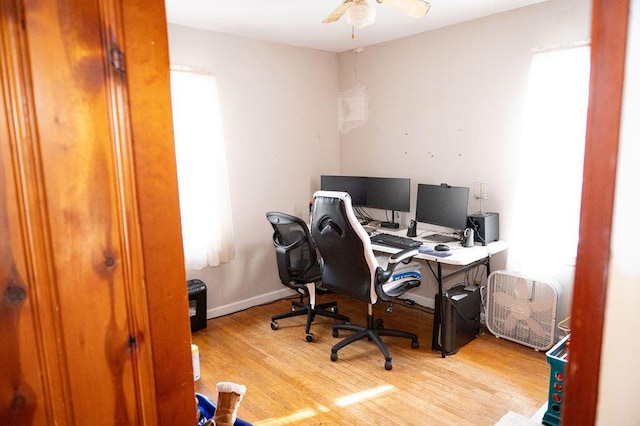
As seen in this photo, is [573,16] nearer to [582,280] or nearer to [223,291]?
[582,280]

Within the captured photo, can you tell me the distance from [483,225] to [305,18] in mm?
1986

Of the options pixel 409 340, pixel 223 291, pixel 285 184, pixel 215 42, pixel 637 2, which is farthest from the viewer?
pixel 285 184

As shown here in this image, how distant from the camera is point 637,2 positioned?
58cm

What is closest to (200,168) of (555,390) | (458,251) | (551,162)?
(458,251)

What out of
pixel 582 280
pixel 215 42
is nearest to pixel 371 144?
pixel 215 42

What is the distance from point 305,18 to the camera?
3078mm

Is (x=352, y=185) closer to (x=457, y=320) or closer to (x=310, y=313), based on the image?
(x=310, y=313)

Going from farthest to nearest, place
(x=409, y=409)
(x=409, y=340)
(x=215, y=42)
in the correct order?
1. (x=215, y=42)
2. (x=409, y=340)
3. (x=409, y=409)

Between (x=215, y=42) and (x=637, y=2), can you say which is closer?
(x=637, y=2)

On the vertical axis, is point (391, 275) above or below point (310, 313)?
above

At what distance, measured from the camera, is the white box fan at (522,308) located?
2771 millimetres

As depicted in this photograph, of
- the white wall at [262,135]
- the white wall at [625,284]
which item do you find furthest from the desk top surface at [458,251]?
the white wall at [625,284]

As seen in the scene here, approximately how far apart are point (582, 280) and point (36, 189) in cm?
84

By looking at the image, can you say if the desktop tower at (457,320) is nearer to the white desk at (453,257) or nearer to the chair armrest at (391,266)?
the white desk at (453,257)
